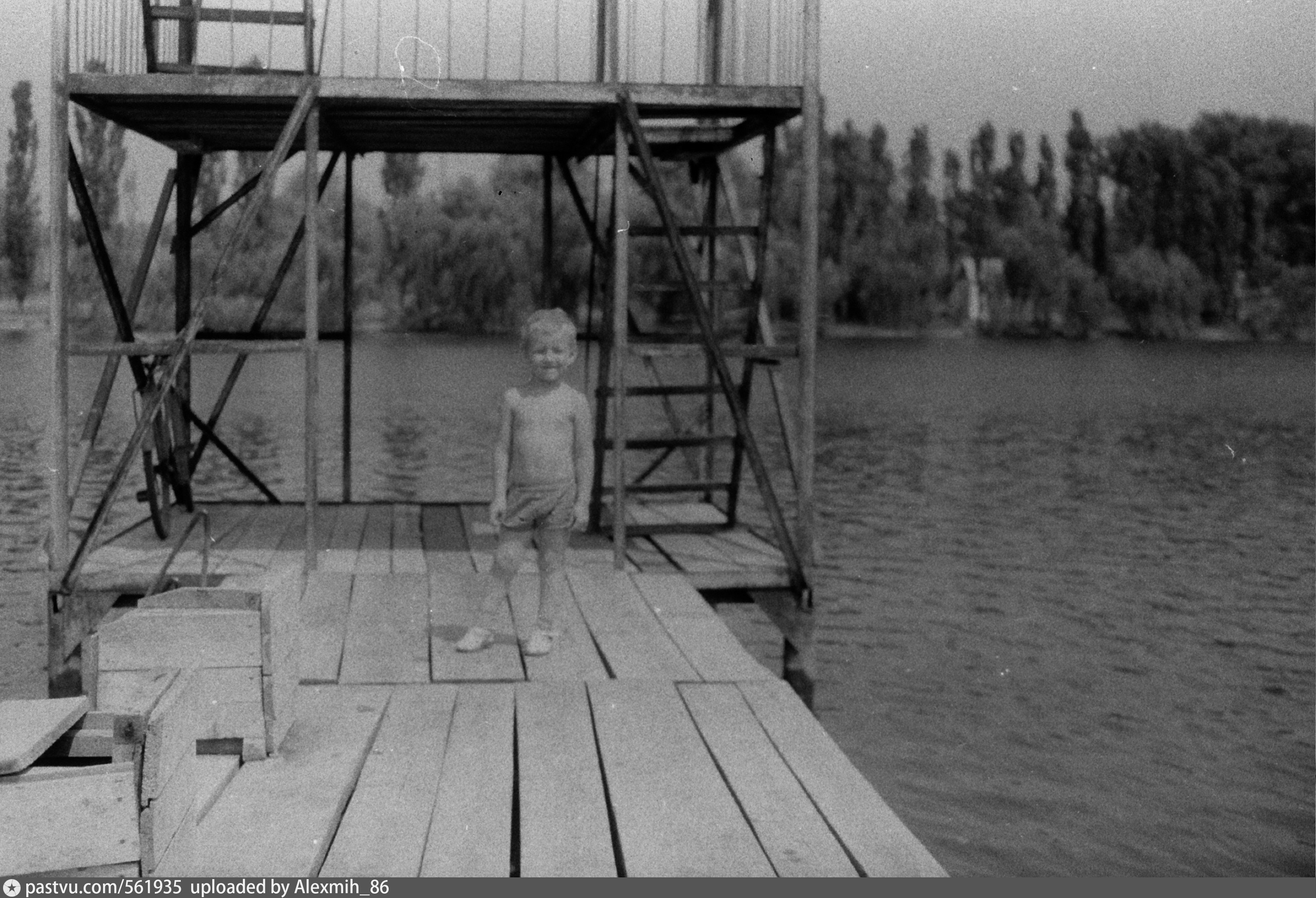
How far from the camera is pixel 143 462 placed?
11602mm

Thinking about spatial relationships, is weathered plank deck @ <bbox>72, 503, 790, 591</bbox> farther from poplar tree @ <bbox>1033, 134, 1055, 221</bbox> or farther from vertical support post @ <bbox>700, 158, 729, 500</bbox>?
poplar tree @ <bbox>1033, 134, 1055, 221</bbox>

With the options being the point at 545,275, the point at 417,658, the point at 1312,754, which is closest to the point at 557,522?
the point at 417,658

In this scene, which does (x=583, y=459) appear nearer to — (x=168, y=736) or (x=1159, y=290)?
(x=168, y=736)

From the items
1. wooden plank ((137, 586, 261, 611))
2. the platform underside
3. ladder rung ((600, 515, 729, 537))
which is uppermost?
the platform underside

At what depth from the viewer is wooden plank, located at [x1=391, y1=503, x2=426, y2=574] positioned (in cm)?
1086

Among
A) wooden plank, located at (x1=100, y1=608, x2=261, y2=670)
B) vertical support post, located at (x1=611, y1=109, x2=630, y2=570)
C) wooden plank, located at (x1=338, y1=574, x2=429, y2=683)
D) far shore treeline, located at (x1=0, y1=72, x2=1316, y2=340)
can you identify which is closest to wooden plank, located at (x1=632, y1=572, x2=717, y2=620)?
vertical support post, located at (x1=611, y1=109, x2=630, y2=570)

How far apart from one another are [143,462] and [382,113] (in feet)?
8.84

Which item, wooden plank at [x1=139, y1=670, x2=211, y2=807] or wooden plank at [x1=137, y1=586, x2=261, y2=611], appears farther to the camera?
wooden plank at [x1=137, y1=586, x2=261, y2=611]

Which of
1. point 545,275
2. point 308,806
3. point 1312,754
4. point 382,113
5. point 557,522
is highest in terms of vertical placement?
point 382,113

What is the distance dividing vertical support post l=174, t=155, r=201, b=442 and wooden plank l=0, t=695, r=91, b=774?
8.11 m

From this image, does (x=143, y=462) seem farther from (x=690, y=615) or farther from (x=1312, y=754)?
(x=1312, y=754)

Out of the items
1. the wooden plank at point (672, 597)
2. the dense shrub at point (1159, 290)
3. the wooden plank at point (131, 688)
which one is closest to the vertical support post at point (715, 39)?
the wooden plank at point (672, 597)

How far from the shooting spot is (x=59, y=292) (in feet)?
33.5

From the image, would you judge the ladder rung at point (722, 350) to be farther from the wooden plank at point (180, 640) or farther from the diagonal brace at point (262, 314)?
the wooden plank at point (180, 640)
